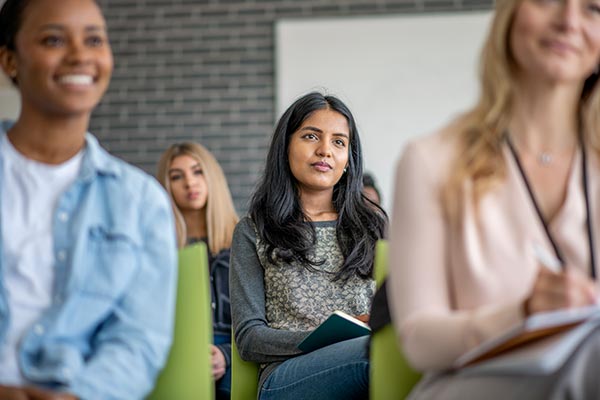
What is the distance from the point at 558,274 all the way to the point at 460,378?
24 centimetres

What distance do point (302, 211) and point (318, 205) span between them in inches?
2.8

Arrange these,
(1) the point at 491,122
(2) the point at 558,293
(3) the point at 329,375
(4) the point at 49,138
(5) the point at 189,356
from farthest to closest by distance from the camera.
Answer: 1. (3) the point at 329,375
2. (5) the point at 189,356
3. (4) the point at 49,138
4. (1) the point at 491,122
5. (2) the point at 558,293

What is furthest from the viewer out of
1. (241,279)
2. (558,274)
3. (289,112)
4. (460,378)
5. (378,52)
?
(378,52)

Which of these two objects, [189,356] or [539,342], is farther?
[189,356]

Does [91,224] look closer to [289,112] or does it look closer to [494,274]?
[494,274]

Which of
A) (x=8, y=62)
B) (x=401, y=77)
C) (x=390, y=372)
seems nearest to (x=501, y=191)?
(x=390, y=372)

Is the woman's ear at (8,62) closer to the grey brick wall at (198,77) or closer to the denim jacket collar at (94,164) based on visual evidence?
the denim jacket collar at (94,164)

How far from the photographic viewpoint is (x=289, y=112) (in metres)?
3.25

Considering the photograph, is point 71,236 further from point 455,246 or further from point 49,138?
point 455,246

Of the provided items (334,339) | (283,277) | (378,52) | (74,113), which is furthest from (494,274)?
(378,52)

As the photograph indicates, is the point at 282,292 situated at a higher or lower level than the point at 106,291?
lower

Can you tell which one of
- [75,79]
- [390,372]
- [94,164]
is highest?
[75,79]

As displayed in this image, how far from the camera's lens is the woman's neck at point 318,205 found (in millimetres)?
3125

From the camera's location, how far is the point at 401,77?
6.62 meters
